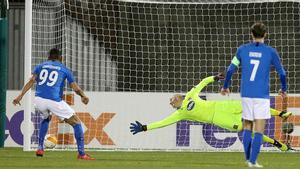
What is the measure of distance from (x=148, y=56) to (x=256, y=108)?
11.3 metres

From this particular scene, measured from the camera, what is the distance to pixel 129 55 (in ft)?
76.3

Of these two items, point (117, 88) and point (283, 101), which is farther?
point (117, 88)

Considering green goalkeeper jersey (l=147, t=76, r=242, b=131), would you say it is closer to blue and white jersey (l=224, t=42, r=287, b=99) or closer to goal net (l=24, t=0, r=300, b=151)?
goal net (l=24, t=0, r=300, b=151)

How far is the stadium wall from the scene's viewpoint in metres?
20.6

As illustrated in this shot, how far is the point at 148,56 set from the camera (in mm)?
23953

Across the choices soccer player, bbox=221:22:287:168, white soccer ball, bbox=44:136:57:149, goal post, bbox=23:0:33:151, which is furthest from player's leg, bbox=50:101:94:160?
soccer player, bbox=221:22:287:168

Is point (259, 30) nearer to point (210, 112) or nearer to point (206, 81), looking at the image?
point (206, 81)

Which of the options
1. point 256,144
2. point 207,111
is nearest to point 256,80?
point 256,144

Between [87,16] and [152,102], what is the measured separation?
330cm

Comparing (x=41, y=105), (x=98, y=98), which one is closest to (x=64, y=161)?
(x=41, y=105)

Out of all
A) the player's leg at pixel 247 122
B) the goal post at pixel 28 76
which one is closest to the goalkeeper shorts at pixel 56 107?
the goal post at pixel 28 76

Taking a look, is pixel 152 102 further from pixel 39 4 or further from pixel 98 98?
pixel 39 4

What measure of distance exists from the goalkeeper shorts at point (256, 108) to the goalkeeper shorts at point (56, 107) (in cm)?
413

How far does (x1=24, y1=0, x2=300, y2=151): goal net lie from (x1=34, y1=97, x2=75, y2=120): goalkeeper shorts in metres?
2.97
